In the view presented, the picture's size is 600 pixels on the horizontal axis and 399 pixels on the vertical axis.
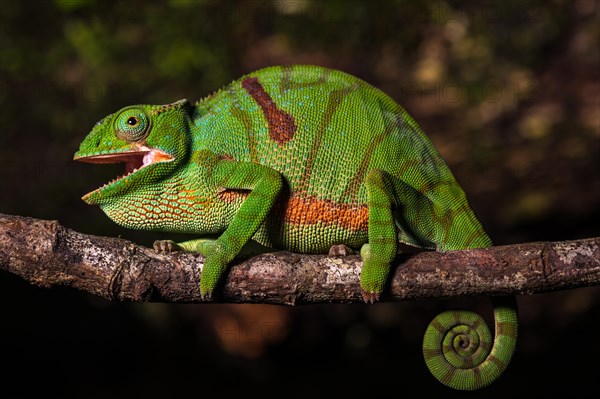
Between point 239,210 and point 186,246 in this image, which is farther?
point 186,246

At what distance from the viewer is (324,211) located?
2535 mm

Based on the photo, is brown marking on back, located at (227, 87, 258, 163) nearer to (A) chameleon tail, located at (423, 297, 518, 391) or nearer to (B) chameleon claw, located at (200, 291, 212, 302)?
(B) chameleon claw, located at (200, 291, 212, 302)

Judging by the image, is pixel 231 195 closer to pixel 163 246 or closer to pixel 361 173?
pixel 163 246

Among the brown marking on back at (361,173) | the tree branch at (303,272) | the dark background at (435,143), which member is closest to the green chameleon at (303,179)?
the brown marking on back at (361,173)

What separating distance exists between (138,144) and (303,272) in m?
0.81

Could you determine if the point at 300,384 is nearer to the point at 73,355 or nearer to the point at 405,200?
the point at 73,355

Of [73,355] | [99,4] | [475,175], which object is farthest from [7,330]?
[475,175]

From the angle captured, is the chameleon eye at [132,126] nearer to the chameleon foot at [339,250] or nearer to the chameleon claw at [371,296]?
the chameleon foot at [339,250]

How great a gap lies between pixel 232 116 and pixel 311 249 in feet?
1.96

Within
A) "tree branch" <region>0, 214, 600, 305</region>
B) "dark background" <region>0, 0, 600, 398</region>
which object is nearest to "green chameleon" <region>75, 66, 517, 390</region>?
"tree branch" <region>0, 214, 600, 305</region>

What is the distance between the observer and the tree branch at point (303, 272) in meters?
2.22

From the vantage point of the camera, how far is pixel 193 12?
775 centimetres

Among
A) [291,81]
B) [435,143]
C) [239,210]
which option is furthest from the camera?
[435,143]

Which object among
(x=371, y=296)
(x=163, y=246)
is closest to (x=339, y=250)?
(x=371, y=296)
